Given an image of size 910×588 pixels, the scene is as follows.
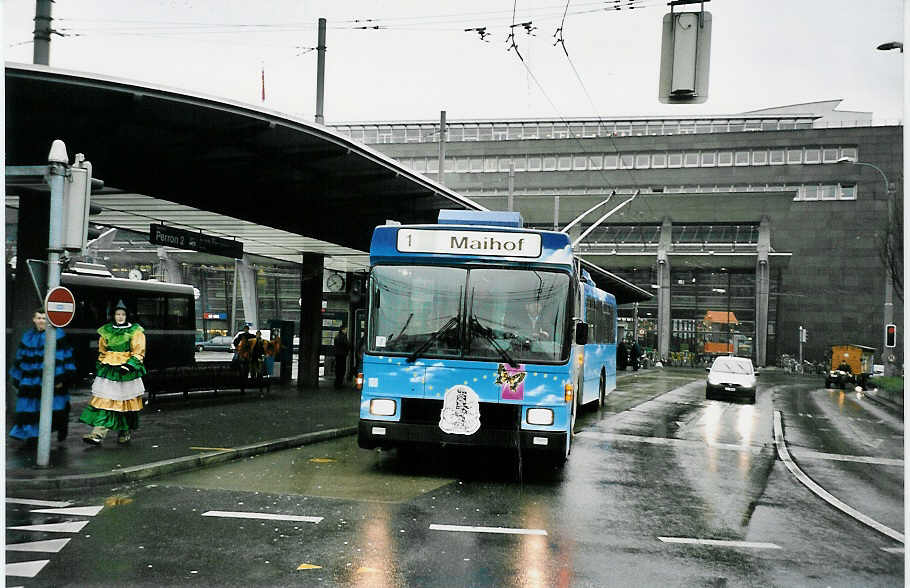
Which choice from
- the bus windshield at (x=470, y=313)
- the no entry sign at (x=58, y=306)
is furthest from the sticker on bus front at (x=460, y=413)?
the no entry sign at (x=58, y=306)

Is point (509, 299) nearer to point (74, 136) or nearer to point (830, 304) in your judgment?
point (74, 136)

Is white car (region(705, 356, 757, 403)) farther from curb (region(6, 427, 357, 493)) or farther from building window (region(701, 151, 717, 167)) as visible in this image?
building window (region(701, 151, 717, 167))

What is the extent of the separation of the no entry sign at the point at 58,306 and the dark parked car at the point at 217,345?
164 ft

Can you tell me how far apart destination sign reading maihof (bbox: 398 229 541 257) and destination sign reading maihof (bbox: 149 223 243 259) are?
26.3 feet

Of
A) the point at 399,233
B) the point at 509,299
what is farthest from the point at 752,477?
the point at 399,233

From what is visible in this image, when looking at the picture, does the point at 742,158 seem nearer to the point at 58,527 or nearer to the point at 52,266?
the point at 52,266

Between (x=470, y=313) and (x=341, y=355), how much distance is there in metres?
16.1

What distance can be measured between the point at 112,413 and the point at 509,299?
18.8 ft

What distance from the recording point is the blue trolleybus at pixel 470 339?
10.3 meters

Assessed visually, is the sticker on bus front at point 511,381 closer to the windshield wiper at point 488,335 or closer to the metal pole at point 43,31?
the windshield wiper at point 488,335

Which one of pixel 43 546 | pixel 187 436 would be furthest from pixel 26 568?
pixel 187 436

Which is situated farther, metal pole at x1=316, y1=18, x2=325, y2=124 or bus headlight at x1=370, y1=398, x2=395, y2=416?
metal pole at x1=316, y1=18, x2=325, y2=124

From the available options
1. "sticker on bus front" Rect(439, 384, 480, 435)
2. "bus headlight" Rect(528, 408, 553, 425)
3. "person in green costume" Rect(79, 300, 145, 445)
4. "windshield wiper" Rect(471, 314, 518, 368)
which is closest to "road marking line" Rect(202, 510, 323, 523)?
"sticker on bus front" Rect(439, 384, 480, 435)

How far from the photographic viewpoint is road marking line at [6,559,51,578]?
600 centimetres
